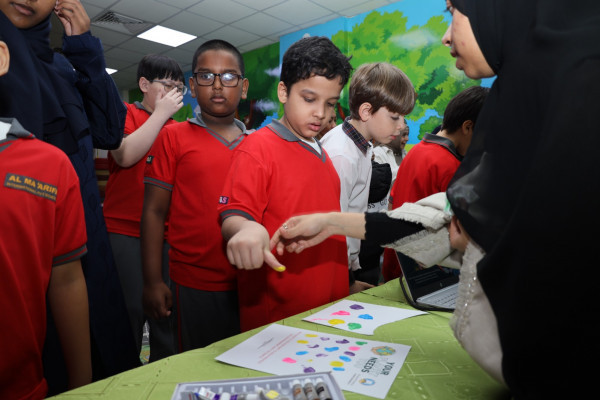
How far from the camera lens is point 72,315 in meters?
0.92

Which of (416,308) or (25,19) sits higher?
(25,19)

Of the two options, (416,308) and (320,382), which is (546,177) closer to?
(320,382)

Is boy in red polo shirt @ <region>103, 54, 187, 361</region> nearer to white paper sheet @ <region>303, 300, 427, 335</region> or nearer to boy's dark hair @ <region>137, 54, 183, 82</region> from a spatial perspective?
boy's dark hair @ <region>137, 54, 183, 82</region>

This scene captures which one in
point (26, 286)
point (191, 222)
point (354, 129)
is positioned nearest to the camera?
point (26, 286)

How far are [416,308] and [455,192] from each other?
2.03ft

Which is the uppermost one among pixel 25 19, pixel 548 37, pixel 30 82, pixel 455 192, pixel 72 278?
pixel 25 19

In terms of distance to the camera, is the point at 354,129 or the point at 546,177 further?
the point at 354,129

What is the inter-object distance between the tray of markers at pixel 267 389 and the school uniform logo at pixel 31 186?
53 cm

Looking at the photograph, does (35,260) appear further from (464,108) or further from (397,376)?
(464,108)

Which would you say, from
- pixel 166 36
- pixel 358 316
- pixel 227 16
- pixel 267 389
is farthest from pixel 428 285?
pixel 166 36

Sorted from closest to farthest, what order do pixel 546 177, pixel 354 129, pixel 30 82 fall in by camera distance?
pixel 546 177
pixel 30 82
pixel 354 129

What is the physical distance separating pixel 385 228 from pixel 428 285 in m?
0.41

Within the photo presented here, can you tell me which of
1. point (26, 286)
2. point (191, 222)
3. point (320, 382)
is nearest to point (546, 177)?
point (320, 382)

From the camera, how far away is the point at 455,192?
58 cm
